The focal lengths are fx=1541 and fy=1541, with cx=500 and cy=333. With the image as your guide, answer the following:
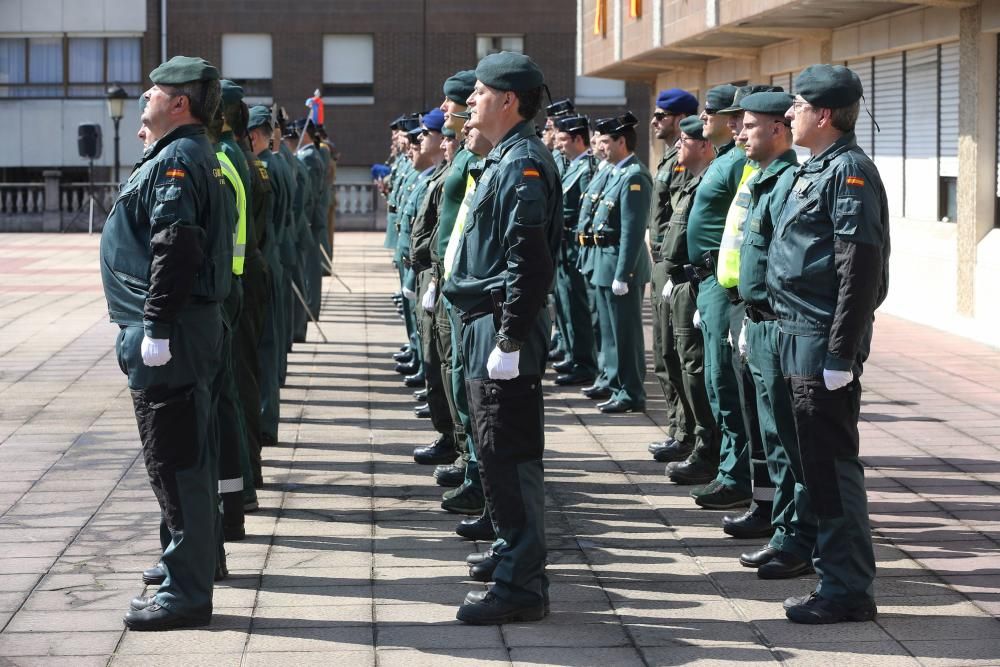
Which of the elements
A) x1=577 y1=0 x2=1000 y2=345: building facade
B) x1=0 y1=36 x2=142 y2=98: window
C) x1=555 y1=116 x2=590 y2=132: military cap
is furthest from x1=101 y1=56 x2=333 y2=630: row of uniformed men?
x1=0 y1=36 x2=142 y2=98: window

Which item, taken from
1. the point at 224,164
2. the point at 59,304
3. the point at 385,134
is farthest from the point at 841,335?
the point at 385,134

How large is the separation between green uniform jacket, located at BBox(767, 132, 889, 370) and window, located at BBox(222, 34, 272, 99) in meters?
41.2

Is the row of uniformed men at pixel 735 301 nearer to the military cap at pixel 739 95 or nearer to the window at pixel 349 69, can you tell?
the military cap at pixel 739 95

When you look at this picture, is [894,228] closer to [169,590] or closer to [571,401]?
[571,401]

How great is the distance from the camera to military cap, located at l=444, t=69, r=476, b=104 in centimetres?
845

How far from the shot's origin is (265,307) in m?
8.41

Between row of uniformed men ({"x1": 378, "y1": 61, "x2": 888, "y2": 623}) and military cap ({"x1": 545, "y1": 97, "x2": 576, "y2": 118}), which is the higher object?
military cap ({"x1": 545, "y1": 97, "x2": 576, "y2": 118})

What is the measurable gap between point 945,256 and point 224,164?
10.9 metres

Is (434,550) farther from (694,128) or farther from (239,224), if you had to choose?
(694,128)

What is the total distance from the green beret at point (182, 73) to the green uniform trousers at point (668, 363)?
3.71m

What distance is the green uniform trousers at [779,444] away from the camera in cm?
637

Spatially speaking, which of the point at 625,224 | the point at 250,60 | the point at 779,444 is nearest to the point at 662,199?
the point at 625,224

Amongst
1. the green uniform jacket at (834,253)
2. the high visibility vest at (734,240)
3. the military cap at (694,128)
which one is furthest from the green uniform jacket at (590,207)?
the green uniform jacket at (834,253)

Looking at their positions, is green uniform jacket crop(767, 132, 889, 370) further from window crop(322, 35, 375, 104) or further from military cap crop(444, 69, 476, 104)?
window crop(322, 35, 375, 104)
